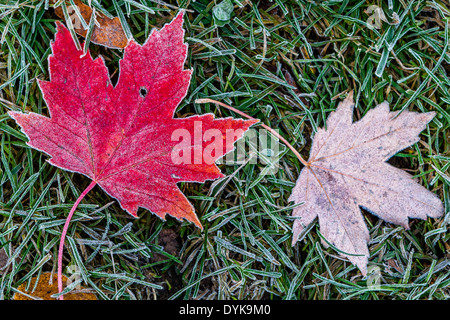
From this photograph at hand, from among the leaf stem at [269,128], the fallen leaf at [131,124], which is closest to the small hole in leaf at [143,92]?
the fallen leaf at [131,124]

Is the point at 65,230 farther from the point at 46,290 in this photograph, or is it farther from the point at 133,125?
the point at 133,125

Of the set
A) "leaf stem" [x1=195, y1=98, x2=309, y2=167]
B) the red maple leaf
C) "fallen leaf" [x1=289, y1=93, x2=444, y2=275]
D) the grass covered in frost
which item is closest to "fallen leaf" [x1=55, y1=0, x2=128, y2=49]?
the grass covered in frost

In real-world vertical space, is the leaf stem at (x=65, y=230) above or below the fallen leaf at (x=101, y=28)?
below

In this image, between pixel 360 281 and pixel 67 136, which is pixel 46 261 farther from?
pixel 360 281

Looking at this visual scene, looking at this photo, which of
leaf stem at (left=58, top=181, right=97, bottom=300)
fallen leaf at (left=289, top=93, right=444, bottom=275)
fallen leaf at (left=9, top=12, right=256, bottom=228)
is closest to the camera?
fallen leaf at (left=9, top=12, right=256, bottom=228)

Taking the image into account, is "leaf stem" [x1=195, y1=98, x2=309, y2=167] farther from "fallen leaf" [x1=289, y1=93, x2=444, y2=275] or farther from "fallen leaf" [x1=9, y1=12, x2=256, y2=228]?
"fallen leaf" [x1=9, y1=12, x2=256, y2=228]

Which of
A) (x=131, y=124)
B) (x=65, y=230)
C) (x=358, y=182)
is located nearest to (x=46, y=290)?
(x=65, y=230)

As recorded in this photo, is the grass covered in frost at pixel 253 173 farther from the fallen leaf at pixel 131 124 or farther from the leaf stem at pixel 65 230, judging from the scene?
the fallen leaf at pixel 131 124
